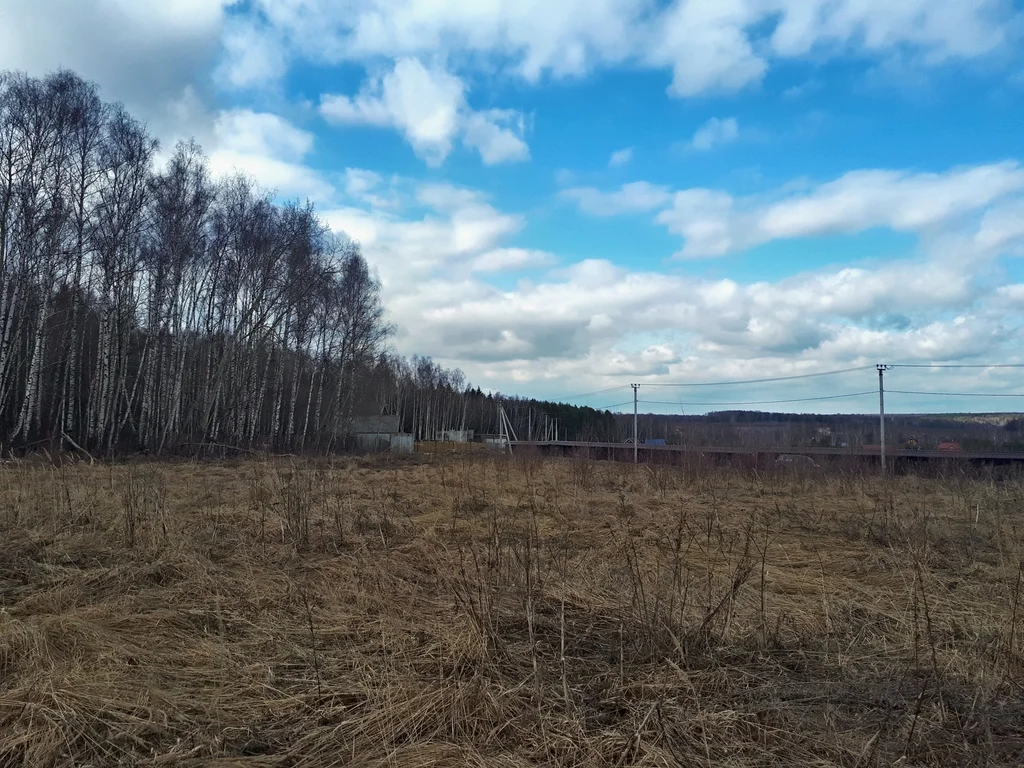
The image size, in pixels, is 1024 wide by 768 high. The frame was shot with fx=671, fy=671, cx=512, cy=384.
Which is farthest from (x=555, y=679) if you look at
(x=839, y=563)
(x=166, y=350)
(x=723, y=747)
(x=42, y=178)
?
(x=166, y=350)

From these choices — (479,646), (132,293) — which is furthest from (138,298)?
(479,646)

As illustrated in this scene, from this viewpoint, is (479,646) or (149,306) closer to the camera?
(479,646)

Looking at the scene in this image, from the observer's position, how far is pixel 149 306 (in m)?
22.8

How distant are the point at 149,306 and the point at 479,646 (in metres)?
23.2

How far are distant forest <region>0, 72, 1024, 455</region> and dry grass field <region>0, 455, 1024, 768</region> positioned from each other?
583 inches

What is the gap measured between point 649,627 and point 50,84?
74.8 ft

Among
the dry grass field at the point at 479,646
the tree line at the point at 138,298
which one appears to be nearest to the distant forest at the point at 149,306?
the tree line at the point at 138,298

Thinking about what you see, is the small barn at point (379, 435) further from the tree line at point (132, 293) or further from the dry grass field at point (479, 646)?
the dry grass field at point (479, 646)

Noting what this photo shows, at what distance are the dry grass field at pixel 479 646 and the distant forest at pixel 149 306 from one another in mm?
14818

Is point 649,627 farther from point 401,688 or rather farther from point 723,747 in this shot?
point 401,688

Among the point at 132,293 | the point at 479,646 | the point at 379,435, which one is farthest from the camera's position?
the point at 379,435

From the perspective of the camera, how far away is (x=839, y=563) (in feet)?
20.6

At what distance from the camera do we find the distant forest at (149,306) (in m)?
18.7

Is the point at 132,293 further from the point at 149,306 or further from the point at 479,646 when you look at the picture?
the point at 479,646
